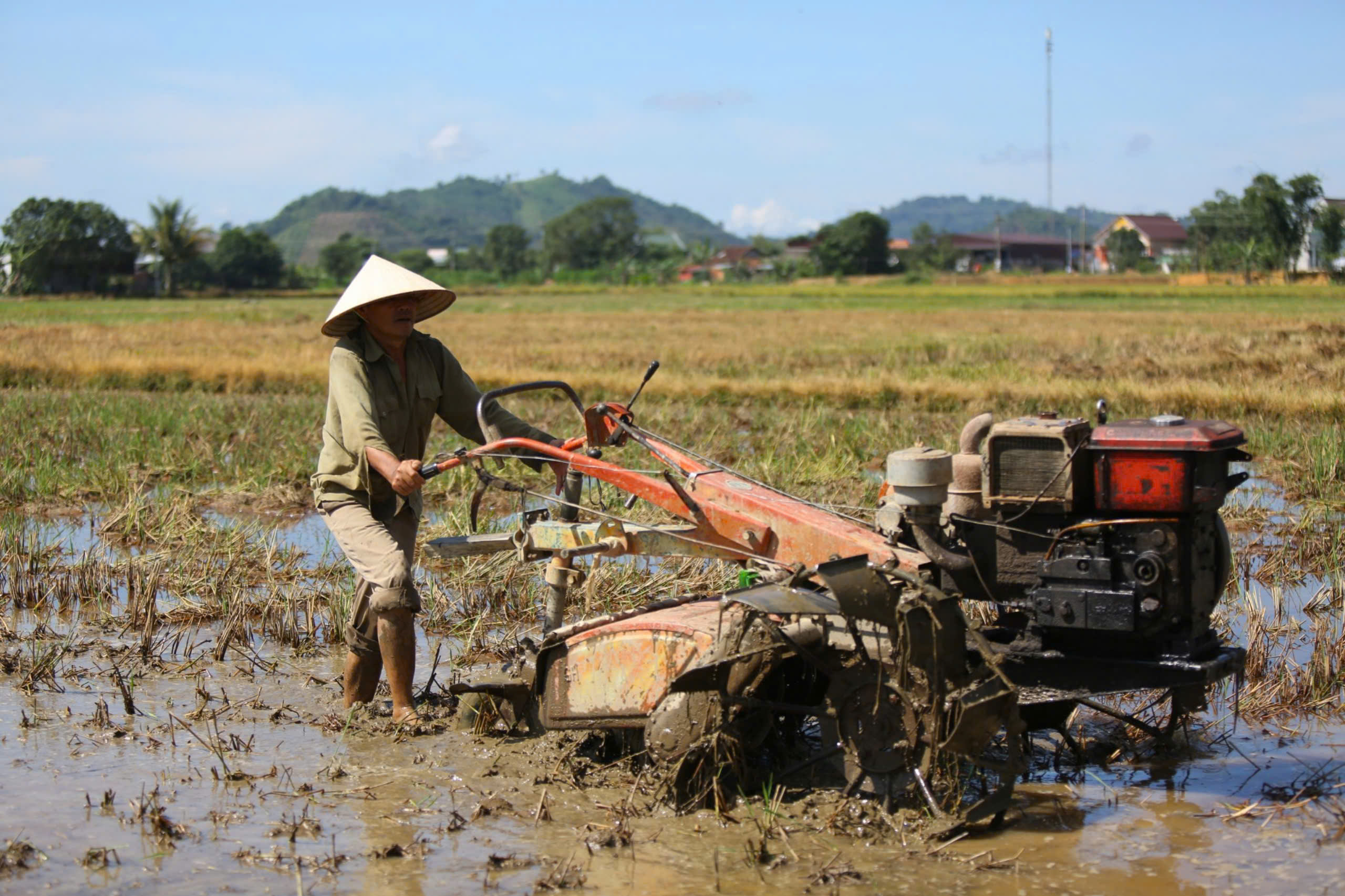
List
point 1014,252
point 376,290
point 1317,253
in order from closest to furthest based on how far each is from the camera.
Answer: point 376,290, point 1317,253, point 1014,252

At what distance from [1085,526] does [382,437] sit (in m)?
2.38

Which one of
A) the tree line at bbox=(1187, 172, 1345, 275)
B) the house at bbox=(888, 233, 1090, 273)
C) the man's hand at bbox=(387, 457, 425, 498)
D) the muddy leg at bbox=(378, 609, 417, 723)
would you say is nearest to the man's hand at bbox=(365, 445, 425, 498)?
the man's hand at bbox=(387, 457, 425, 498)

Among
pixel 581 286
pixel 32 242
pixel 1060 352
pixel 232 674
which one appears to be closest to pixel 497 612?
pixel 232 674

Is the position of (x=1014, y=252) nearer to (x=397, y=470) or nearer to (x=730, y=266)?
(x=730, y=266)

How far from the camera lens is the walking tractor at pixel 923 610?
11.9 ft

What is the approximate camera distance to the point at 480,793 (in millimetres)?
4125

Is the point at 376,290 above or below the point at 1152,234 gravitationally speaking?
below

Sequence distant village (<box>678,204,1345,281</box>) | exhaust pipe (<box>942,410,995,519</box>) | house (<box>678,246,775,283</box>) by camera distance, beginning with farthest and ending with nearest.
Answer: house (<box>678,246,775,283</box>), distant village (<box>678,204,1345,281</box>), exhaust pipe (<box>942,410,995,519</box>)

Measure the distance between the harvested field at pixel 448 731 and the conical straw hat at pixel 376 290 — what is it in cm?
146

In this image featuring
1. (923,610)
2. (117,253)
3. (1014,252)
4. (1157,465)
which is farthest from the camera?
(1014,252)

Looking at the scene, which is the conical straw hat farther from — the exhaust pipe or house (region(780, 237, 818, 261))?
house (region(780, 237, 818, 261))

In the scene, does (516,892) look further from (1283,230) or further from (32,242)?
(1283,230)

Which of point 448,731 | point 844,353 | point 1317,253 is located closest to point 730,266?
point 1317,253

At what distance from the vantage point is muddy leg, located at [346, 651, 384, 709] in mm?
4801
